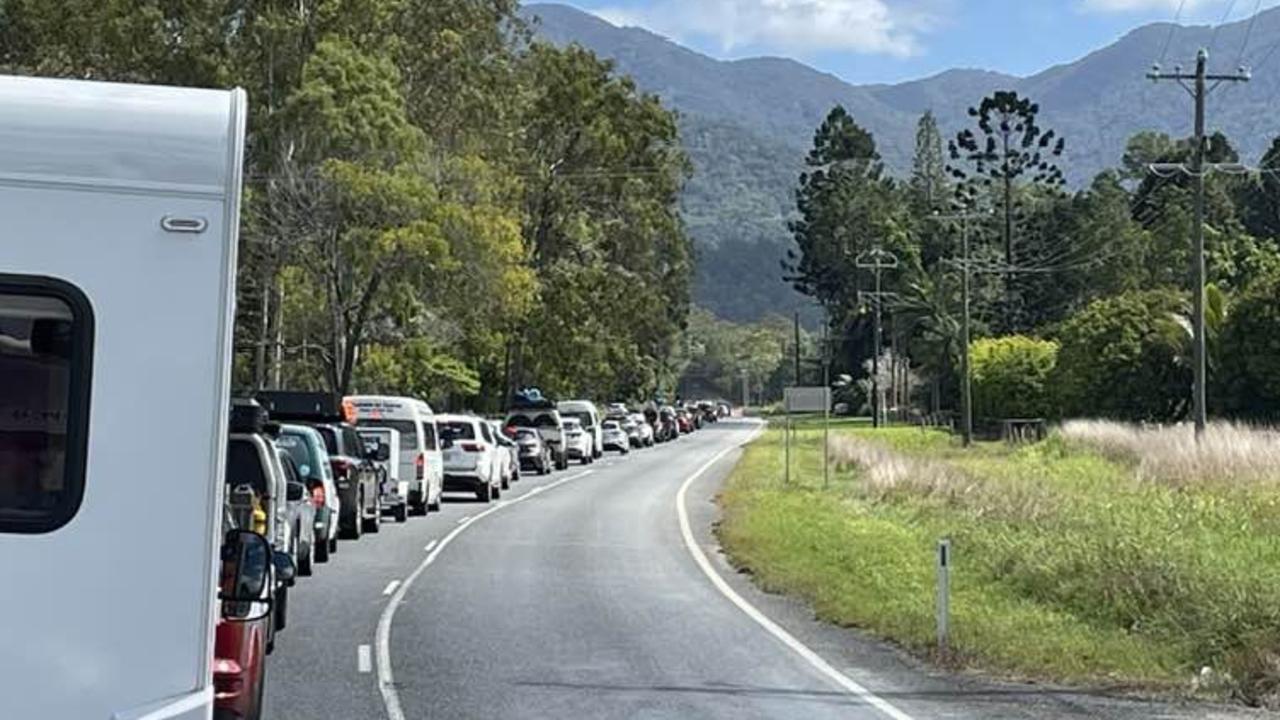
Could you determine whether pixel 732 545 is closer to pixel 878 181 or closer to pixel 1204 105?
pixel 1204 105

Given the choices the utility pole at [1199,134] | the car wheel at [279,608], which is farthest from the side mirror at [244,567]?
the utility pole at [1199,134]

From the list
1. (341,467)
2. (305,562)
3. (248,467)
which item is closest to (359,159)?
(341,467)

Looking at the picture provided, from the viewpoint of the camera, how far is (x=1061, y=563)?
20.3 metres

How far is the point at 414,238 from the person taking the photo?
46.7m

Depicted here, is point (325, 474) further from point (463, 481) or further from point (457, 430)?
point (457, 430)

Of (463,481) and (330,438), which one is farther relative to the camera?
(463,481)

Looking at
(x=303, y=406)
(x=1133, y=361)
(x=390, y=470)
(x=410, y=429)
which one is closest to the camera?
(x=303, y=406)

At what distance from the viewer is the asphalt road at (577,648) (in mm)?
13164

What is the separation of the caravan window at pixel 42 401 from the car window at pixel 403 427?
27605 millimetres

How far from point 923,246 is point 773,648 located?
10818 centimetres

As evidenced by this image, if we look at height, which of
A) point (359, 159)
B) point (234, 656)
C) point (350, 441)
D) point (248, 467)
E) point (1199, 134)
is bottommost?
point (234, 656)

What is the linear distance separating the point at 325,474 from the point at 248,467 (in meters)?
6.35

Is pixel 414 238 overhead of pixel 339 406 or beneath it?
overhead

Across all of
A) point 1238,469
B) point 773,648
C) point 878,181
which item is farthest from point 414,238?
point 878,181
